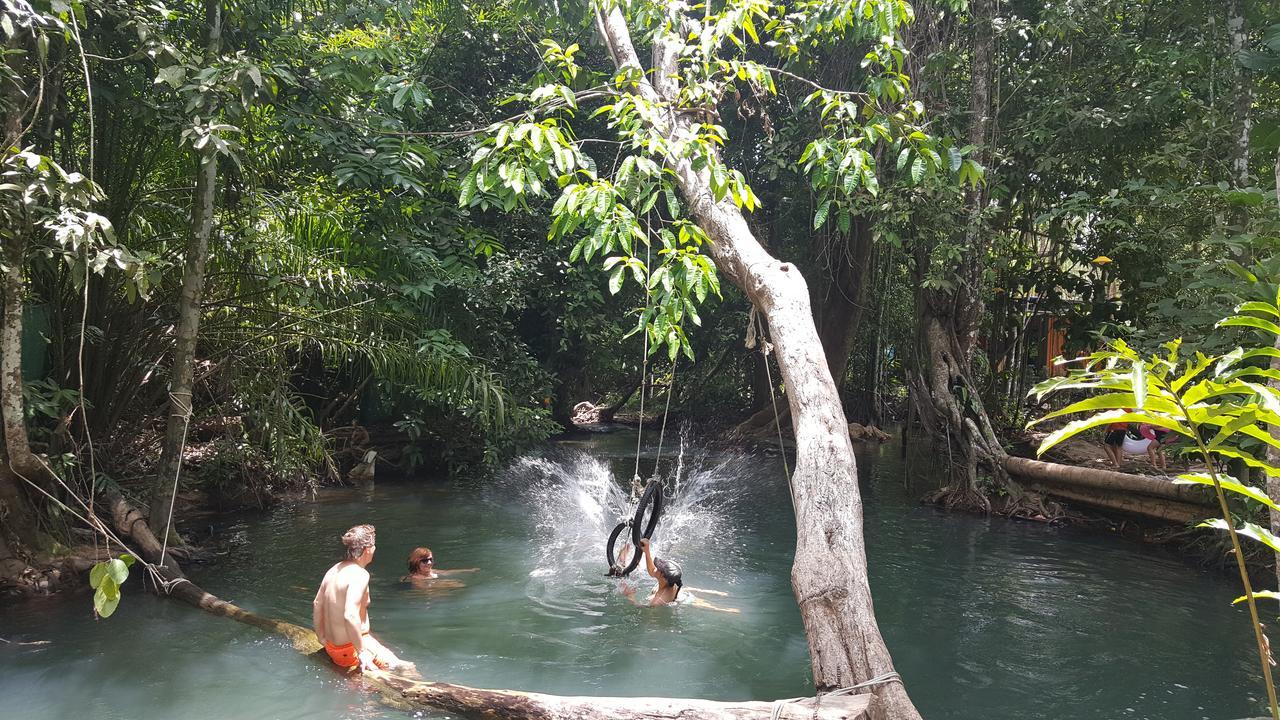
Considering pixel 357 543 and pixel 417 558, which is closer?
pixel 357 543

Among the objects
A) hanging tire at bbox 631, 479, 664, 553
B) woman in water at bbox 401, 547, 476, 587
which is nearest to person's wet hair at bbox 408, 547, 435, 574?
woman in water at bbox 401, 547, 476, 587

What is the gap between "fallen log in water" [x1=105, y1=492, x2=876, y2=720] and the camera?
132 inches

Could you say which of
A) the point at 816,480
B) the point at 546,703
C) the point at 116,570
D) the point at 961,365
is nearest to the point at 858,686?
the point at 816,480

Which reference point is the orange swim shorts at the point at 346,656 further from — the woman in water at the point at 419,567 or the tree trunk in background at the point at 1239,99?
the tree trunk in background at the point at 1239,99

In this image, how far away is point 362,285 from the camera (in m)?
8.79

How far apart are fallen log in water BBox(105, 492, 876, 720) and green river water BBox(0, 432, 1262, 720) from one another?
12 centimetres

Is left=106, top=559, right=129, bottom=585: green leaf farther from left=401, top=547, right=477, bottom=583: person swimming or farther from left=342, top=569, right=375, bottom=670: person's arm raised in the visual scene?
left=401, top=547, right=477, bottom=583: person swimming

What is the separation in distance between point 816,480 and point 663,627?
9.12ft

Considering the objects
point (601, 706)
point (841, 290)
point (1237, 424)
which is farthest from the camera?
point (841, 290)

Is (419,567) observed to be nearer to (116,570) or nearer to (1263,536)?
(116,570)

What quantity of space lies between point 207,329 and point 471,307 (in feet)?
13.5

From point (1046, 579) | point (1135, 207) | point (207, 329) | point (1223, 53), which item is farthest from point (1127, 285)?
point (207, 329)

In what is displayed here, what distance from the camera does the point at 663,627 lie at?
6.28 m

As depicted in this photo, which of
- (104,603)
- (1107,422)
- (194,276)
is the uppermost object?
(194,276)
